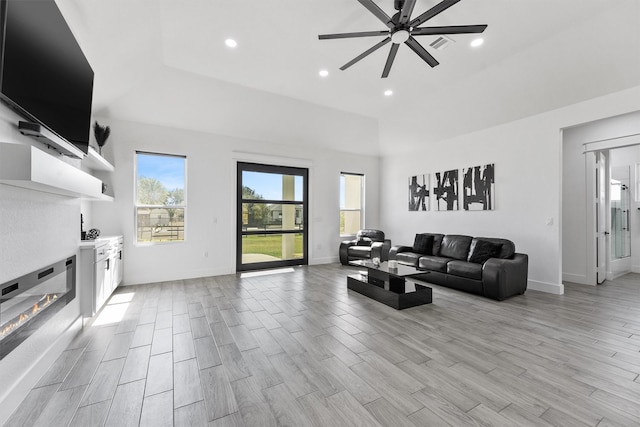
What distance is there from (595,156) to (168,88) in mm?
7681

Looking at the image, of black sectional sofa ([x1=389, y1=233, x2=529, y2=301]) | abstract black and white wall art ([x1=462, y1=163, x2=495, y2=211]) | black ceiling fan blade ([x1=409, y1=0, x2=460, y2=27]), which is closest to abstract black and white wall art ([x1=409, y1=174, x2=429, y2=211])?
abstract black and white wall art ([x1=462, y1=163, x2=495, y2=211])

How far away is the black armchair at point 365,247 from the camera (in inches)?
238

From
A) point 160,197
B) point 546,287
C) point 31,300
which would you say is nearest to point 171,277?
point 160,197

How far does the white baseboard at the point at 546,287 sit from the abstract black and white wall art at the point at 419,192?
8.33 feet

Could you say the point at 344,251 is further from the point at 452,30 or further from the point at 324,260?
the point at 452,30

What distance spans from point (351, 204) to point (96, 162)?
18.9 ft

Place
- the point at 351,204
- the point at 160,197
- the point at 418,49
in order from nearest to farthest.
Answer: the point at 418,49
the point at 160,197
the point at 351,204

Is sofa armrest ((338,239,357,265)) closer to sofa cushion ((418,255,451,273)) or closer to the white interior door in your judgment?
sofa cushion ((418,255,451,273))

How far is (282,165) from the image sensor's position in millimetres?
6418

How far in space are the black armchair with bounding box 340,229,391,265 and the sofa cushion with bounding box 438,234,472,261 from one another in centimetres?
124

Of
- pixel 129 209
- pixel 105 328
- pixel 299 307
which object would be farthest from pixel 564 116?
pixel 129 209

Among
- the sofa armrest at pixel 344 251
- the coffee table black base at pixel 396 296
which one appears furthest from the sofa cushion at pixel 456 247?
the sofa armrest at pixel 344 251

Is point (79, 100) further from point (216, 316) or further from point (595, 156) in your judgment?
point (595, 156)

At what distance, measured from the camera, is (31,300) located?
2.03 metres
